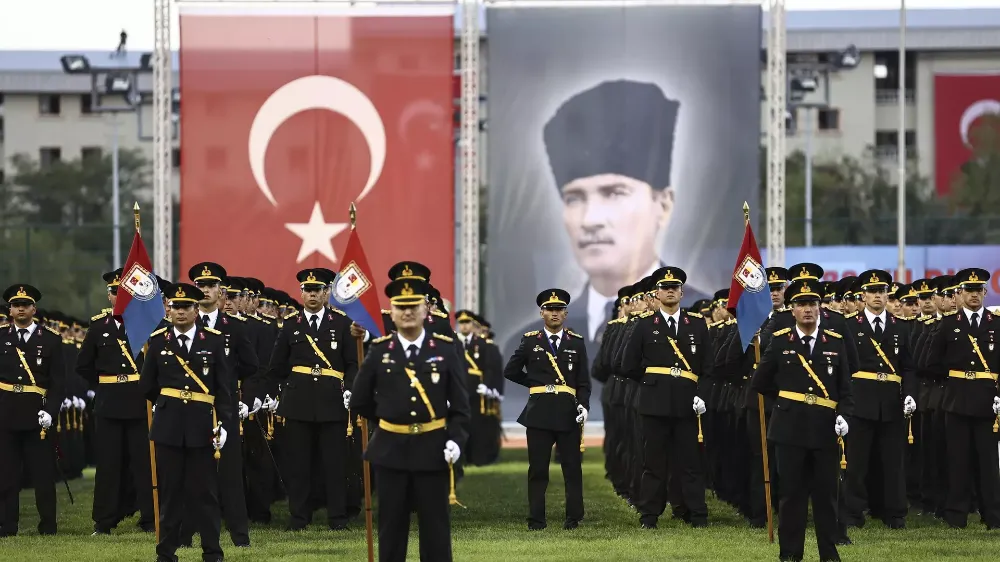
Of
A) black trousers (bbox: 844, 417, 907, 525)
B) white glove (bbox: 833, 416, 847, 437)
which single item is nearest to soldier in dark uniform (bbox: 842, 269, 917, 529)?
black trousers (bbox: 844, 417, 907, 525)

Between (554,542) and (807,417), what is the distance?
3.01 meters

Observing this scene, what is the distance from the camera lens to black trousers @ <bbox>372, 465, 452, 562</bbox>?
10336 millimetres

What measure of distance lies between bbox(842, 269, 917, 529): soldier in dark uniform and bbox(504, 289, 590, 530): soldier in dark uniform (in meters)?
2.37

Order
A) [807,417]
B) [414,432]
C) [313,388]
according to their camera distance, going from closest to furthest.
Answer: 1. [414,432]
2. [807,417]
3. [313,388]

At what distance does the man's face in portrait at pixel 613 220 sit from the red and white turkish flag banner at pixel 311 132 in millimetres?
1905

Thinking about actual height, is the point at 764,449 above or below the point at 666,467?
above

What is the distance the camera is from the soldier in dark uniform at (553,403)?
15.3 m

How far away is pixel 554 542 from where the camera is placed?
46.9ft

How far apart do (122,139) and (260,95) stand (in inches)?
1568

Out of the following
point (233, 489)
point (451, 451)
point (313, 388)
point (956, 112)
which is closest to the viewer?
point (451, 451)

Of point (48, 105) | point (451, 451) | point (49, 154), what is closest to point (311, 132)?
point (451, 451)

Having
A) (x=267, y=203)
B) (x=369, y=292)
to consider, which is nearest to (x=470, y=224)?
(x=267, y=203)

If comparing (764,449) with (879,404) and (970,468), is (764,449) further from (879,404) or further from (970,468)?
(970,468)

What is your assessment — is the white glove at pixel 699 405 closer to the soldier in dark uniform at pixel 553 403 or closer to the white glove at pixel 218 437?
the soldier in dark uniform at pixel 553 403
